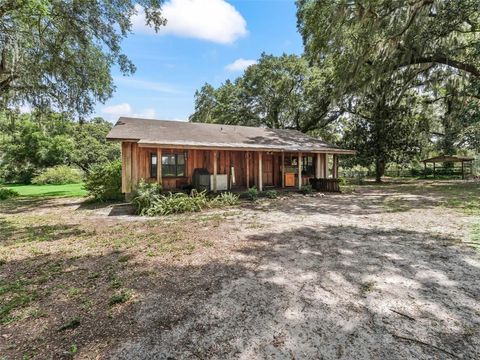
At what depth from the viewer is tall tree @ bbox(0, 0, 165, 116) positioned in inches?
331

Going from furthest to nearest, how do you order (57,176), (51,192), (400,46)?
(57,176), (51,192), (400,46)

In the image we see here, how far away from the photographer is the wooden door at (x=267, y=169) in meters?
14.6

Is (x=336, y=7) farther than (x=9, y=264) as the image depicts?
Yes

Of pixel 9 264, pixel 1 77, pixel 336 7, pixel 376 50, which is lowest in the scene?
pixel 9 264

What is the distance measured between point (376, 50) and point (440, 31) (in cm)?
236

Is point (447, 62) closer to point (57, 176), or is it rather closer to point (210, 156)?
point (210, 156)

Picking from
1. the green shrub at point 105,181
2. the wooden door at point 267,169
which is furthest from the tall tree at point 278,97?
the green shrub at point 105,181

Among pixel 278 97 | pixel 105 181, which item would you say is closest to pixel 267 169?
pixel 105 181

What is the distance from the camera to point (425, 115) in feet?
65.0

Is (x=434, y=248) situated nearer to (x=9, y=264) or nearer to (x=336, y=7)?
(x=9, y=264)

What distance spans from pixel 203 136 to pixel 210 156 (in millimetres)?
1011

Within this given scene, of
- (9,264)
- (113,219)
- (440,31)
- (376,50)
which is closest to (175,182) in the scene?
(113,219)

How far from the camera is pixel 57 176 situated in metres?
24.0

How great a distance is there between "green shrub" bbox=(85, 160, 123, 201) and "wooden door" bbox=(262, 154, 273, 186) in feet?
23.7
